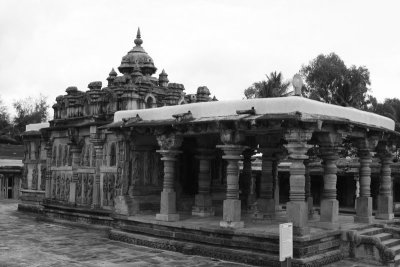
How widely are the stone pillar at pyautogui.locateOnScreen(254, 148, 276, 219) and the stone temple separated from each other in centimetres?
3

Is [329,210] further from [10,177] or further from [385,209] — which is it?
[10,177]

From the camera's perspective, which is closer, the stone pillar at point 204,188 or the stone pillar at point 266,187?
the stone pillar at point 266,187

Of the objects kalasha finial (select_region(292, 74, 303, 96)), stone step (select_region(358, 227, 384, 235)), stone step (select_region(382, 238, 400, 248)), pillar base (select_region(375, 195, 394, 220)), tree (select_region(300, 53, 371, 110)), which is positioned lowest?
stone step (select_region(382, 238, 400, 248))

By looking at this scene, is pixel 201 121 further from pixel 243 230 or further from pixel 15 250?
pixel 15 250

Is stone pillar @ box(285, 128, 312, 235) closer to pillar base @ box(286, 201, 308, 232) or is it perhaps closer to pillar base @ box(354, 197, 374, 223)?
pillar base @ box(286, 201, 308, 232)

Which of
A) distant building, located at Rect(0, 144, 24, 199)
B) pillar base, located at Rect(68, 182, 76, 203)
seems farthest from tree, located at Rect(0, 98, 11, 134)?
pillar base, located at Rect(68, 182, 76, 203)

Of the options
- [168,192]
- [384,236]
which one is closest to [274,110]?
[168,192]

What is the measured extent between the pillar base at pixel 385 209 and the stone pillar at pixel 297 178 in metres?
4.93

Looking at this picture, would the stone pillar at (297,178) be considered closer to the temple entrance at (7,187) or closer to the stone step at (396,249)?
the stone step at (396,249)

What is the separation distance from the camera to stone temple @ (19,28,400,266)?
10750mm

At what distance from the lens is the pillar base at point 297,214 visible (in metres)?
10.4

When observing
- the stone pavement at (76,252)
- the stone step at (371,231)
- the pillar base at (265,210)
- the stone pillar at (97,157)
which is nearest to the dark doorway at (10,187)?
the stone pavement at (76,252)

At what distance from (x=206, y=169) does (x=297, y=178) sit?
4702 millimetres

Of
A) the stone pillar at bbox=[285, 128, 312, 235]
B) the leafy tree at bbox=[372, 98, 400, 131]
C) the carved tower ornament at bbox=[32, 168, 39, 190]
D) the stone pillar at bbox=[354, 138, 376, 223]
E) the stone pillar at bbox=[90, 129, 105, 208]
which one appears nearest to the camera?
the stone pillar at bbox=[285, 128, 312, 235]
